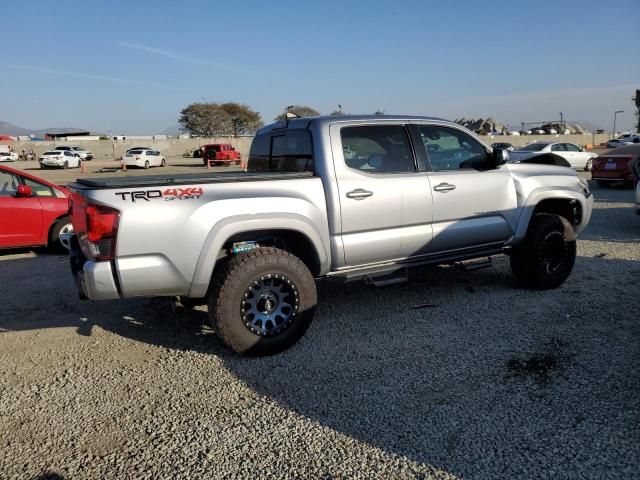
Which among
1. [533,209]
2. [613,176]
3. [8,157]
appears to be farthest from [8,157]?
[533,209]

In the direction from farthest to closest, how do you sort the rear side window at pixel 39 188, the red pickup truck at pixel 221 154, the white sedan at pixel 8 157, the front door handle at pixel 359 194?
1. the white sedan at pixel 8 157
2. the red pickup truck at pixel 221 154
3. the rear side window at pixel 39 188
4. the front door handle at pixel 359 194

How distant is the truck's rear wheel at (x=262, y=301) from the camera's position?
382 centimetres

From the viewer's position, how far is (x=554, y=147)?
22.1m

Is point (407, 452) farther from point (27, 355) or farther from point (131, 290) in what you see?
point (27, 355)

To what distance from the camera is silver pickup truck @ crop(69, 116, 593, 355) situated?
3.56 meters

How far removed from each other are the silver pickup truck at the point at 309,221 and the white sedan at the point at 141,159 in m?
34.3

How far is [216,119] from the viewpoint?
258 feet

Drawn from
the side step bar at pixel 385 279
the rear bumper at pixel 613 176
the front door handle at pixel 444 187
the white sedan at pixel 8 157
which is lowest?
the rear bumper at pixel 613 176

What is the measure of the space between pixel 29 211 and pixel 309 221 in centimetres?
537

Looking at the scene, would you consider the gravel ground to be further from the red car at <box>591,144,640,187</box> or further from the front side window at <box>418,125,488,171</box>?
the red car at <box>591,144,640,187</box>

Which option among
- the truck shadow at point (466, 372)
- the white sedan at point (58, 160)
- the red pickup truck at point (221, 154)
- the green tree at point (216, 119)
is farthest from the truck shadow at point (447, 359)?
the green tree at point (216, 119)

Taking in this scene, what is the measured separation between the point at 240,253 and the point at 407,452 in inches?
77.1

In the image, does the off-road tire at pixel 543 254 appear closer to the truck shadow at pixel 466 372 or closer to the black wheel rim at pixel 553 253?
the black wheel rim at pixel 553 253

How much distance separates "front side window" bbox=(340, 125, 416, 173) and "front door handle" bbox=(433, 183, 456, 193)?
0.93ft
